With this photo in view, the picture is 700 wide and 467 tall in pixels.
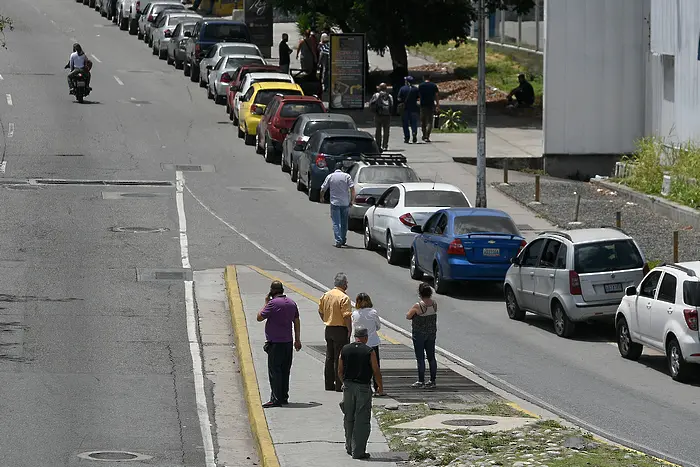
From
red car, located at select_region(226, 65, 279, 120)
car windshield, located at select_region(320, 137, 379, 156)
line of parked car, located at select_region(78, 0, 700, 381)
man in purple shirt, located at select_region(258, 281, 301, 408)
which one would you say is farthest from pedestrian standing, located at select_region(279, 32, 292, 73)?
man in purple shirt, located at select_region(258, 281, 301, 408)

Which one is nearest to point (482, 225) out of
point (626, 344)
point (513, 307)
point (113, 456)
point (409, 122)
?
point (513, 307)

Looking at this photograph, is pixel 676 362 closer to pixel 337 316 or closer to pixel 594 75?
pixel 337 316

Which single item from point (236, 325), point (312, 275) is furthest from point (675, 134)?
point (236, 325)

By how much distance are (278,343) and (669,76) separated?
23.2 metres

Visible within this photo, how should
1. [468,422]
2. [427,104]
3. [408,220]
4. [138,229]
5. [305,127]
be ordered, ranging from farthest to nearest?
[427,104] < [305,127] < [138,229] < [408,220] < [468,422]

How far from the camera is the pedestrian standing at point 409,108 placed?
137 feet

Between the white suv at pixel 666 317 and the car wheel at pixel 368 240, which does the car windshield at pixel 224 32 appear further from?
the white suv at pixel 666 317

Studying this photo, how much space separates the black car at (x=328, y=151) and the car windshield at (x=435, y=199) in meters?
5.02

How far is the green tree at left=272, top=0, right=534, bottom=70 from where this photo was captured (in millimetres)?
49562

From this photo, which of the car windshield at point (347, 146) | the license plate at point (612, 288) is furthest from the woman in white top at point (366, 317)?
the car windshield at point (347, 146)

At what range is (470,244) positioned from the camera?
25.2 metres

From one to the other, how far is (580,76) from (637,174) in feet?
17.6

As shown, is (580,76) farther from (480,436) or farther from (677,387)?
(480,436)

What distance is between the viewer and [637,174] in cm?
3528
